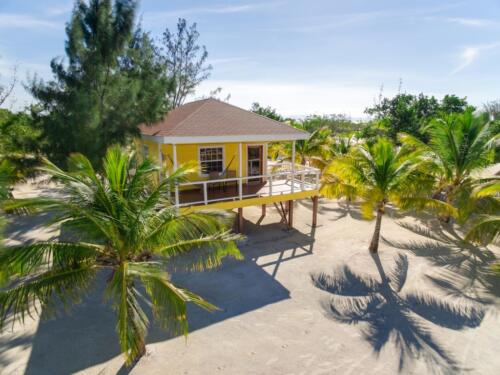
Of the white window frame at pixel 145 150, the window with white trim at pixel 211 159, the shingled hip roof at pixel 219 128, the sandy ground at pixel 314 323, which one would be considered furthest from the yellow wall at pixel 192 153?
the sandy ground at pixel 314 323

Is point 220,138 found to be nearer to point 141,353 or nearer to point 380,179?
point 380,179

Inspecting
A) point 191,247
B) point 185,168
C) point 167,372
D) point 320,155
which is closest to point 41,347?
point 167,372

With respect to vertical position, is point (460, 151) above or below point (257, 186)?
above

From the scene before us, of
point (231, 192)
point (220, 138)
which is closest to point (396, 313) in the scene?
point (231, 192)

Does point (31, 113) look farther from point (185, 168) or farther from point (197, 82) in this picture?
point (197, 82)

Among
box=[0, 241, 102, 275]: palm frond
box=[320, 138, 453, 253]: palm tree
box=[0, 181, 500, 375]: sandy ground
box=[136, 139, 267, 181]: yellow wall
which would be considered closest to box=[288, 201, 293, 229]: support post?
box=[0, 181, 500, 375]: sandy ground

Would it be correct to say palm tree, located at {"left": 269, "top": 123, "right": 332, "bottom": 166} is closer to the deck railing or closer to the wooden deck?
the deck railing
